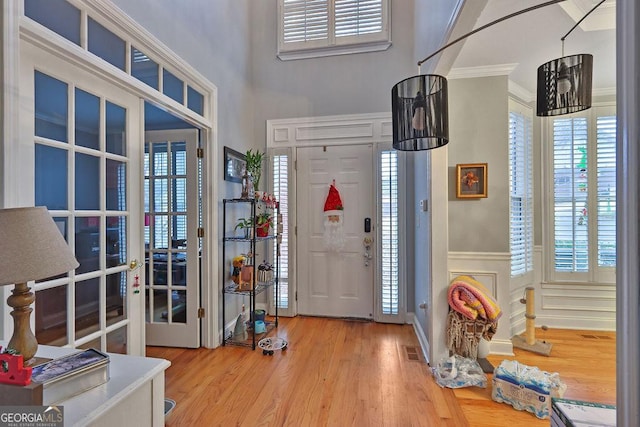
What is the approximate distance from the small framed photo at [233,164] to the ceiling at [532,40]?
2.22 m

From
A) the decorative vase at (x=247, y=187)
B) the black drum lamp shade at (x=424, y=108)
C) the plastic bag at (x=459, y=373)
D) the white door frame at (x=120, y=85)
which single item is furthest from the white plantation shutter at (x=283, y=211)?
the black drum lamp shade at (x=424, y=108)

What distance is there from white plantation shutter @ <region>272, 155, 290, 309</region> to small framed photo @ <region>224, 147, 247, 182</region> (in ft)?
1.50

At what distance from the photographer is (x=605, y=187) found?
3270 mm

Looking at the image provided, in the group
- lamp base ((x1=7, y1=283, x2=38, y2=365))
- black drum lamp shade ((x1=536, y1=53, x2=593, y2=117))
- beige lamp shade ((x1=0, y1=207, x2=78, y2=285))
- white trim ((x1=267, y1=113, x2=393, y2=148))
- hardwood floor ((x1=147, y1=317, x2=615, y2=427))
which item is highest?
white trim ((x1=267, y1=113, x2=393, y2=148))

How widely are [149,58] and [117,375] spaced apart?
6.79ft

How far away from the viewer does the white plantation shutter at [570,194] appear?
332 cm

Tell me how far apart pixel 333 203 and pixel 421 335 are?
1.69 metres

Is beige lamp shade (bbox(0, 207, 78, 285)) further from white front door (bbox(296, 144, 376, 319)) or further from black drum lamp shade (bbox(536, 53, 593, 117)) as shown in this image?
white front door (bbox(296, 144, 376, 319))

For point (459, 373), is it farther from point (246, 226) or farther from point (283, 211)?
point (283, 211)

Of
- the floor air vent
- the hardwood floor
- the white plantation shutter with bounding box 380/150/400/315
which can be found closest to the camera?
the hardwood floor

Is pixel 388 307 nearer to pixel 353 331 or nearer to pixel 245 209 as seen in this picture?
pixel 353 331

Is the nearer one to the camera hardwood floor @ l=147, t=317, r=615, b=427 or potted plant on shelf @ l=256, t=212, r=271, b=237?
hardwood floor @ l=147, t=317, r=615, b=427

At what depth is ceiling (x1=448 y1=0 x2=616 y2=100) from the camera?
2.17m

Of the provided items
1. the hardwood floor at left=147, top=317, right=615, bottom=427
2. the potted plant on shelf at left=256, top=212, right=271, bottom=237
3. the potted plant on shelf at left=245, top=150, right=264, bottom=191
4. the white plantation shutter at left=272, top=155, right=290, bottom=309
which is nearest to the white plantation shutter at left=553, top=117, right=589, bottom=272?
the hardwood floor at left=147, top=317, right=615, bottom=427
